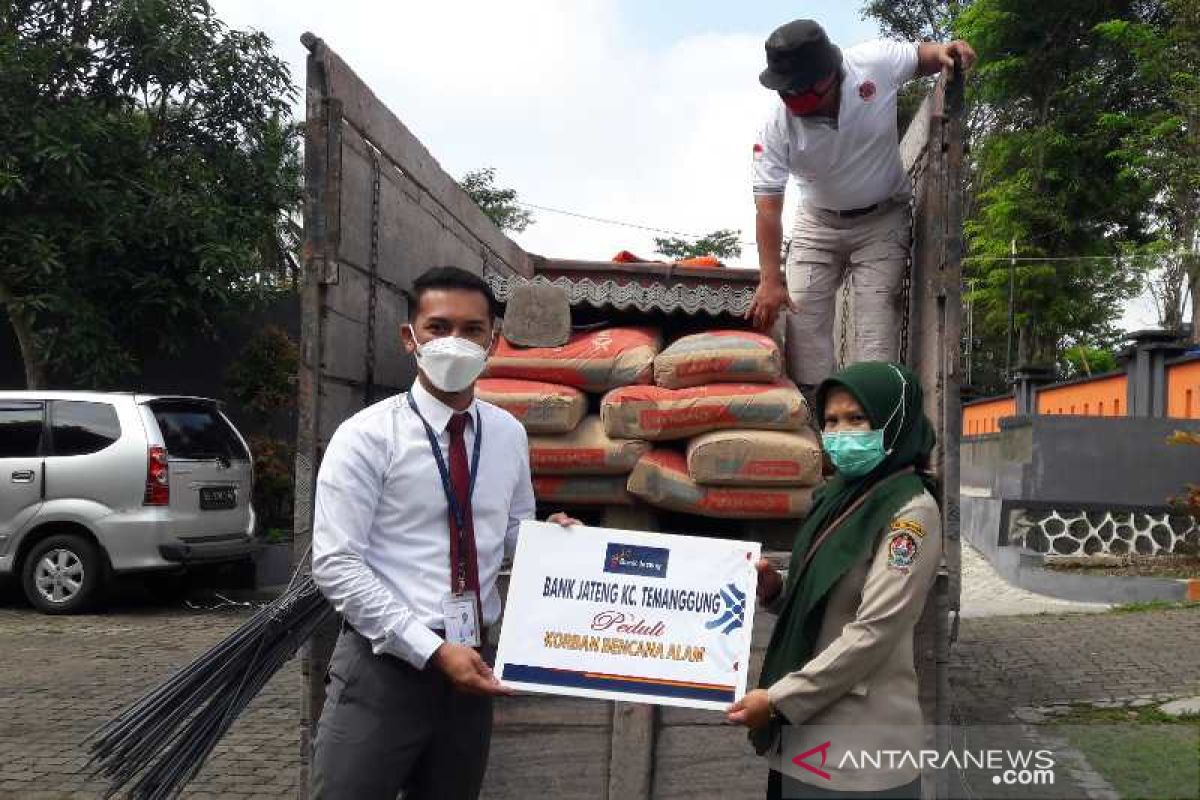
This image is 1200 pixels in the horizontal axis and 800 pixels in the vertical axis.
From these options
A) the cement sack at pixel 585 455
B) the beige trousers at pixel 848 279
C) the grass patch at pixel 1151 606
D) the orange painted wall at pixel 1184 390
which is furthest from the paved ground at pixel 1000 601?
the cement sack at pixel 585 455

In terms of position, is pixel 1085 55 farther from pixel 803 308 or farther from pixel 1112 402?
pixel 803 308

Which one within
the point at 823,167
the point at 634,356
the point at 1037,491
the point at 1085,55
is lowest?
the point at 1037,491

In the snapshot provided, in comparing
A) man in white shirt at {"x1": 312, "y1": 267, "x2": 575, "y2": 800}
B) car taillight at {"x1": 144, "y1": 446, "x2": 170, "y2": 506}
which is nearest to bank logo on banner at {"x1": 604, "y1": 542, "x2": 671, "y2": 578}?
man in white shirt at {"x1": 312, "y1": 267, "x2": 575, "y2": 800}

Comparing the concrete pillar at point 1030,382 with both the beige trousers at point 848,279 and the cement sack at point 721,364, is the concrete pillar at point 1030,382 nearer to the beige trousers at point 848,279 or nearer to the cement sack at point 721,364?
the beige trousers at point 848,279

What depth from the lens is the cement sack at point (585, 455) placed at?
3.78m

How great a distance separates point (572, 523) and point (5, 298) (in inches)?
349

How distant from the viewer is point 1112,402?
1316cm

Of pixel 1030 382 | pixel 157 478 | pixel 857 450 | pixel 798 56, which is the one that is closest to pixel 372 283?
pixel 798 56

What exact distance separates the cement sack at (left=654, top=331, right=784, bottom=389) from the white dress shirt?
1506mm

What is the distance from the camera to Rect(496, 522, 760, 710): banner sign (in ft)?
7.72

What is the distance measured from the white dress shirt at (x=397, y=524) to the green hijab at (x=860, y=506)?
0.68 meters

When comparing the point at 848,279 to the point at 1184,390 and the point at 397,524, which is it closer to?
the point at 397,524

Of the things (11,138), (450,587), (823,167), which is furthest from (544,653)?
(11,138)

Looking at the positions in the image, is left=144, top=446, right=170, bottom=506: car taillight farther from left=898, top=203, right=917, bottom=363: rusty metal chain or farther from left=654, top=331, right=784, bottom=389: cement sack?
left=898, top=203, right=917, bottom=363: rusty metal chain
